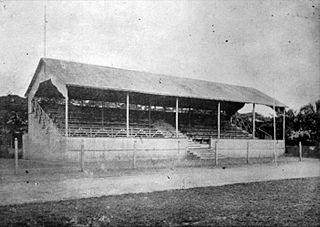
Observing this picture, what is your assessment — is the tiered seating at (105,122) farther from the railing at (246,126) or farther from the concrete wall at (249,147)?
the railing at (246,126)

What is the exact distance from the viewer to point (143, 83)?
2655 centimetres

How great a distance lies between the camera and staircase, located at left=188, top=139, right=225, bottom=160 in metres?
24.8

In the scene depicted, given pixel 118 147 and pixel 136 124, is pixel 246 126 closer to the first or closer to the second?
pixel 136 124

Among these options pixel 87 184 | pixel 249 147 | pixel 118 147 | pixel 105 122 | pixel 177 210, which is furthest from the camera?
pixel 249 147

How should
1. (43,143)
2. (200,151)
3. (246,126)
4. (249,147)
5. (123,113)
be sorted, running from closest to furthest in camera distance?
(43,143), (200,151), (249,147), (123,113), (246,126)

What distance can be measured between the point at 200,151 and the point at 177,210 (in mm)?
18338

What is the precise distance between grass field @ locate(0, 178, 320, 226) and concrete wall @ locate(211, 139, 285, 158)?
17.7 meters

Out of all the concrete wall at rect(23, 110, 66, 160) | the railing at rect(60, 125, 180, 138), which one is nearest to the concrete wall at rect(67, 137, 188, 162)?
the concrete wall at rect(23, 110, 66, 160)

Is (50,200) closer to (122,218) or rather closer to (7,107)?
(122,218)

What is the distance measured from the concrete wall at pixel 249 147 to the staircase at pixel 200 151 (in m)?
0.84

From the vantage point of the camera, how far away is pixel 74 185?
36.8 ft

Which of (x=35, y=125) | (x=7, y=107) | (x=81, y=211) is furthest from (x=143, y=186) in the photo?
(x=7, y=107)

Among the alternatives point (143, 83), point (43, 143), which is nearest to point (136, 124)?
point (143, 83)

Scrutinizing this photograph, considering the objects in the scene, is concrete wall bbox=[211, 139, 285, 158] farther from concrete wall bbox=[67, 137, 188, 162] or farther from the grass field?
the grass field
